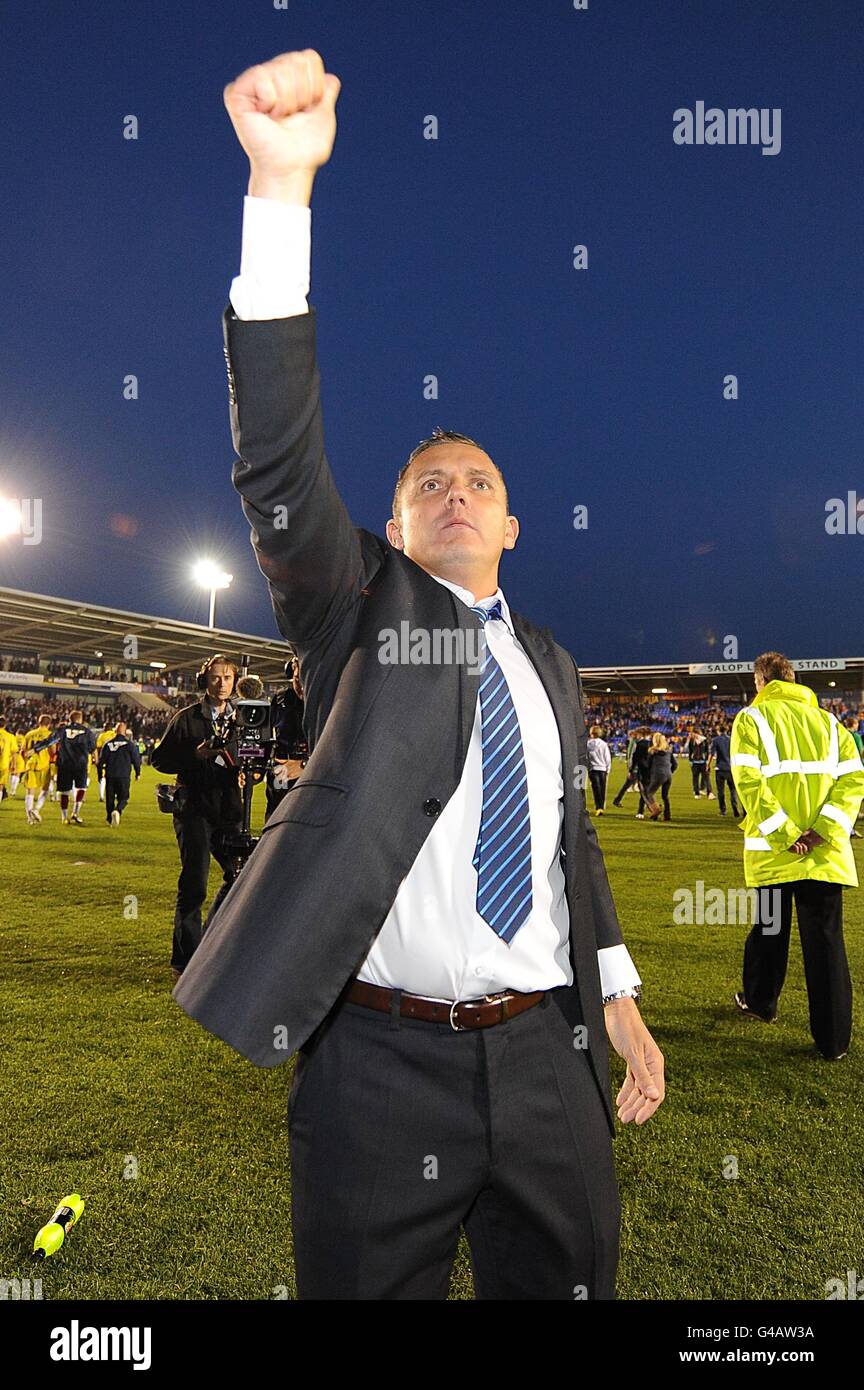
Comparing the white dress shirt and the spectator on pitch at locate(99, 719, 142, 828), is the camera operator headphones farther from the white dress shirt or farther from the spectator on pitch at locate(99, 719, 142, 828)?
the spectator on pitch at locate(99, 719, 142, 828)

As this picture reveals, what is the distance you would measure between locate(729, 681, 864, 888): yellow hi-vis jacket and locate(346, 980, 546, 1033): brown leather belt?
3941 millimetres

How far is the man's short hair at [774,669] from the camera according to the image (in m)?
5.70

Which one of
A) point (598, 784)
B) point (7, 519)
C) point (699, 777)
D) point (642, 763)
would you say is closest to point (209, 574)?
point (7, 519)

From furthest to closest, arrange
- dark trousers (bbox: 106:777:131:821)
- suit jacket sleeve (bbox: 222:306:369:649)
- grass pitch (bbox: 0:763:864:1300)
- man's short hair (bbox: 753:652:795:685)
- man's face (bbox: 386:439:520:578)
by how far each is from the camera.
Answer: dark trousers (bbox: 106:777:131:821) < man's short hair (bbox: 753:652:795:685) < grass pitch (bbox: 0:763:864:1300) < man's face (bbox: 386:439:520:578) < suit jacket sleeve (bbox: 222:306:369:649)

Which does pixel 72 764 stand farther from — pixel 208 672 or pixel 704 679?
pixel 704 679

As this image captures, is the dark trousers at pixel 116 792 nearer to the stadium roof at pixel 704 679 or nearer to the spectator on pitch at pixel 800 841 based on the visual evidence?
the spectator on pitch at pixel 800 841

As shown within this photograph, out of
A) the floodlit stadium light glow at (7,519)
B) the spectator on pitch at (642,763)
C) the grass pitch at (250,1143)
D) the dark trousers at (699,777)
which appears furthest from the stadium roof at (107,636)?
the grass pitch at (250,1143)

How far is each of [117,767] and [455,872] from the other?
14.4 m

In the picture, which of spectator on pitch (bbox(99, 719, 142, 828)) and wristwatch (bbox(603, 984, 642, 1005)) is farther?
spectator on pitch (bbox(99, 719, 142, 828))

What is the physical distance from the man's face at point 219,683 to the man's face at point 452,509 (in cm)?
446

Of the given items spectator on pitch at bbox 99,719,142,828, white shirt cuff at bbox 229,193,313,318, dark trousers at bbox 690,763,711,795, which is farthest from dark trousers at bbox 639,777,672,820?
white shirt cuff at bbox 229,193,313,318

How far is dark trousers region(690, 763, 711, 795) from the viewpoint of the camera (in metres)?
24.0
